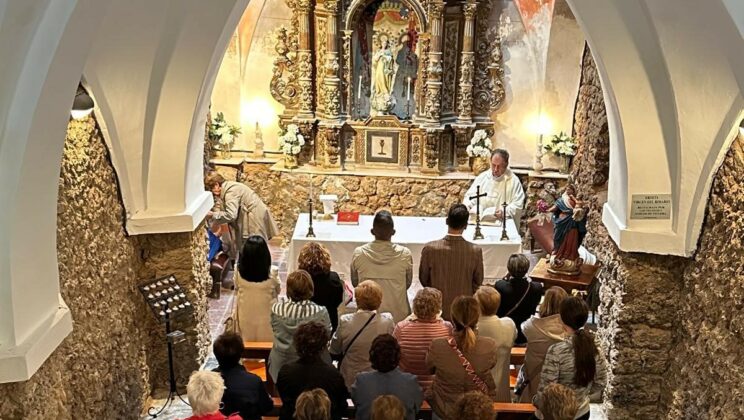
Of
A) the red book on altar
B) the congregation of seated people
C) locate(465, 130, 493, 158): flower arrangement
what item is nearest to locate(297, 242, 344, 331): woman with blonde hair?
the congregation of seated people

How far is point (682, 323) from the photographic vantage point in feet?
18.3

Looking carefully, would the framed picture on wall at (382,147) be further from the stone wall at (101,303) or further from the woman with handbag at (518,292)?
the woman with handbag at (518,292)

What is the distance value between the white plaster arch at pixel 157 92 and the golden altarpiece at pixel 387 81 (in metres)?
5.15

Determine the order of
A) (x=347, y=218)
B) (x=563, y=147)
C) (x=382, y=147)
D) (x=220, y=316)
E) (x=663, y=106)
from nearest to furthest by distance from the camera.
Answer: (x=663, y=106), (x=220, y=316), (x=347, y=218), (x=563, y=147), (x=382, y=147)

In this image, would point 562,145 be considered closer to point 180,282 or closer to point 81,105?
point 180,282

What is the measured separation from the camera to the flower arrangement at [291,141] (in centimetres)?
1128

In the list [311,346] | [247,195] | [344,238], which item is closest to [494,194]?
[344,238]

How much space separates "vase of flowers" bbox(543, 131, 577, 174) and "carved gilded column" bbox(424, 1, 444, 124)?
63.3 inches

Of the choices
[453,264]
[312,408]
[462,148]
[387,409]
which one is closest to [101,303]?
[312,408]

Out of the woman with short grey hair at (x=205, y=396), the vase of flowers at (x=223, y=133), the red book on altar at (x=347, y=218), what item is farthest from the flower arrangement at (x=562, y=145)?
the woman with short grey hair at (x=205, y=396)

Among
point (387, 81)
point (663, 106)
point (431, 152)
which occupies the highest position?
point (387, 81)

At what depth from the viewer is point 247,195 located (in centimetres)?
917

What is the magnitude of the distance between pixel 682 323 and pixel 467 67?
20.2 ft

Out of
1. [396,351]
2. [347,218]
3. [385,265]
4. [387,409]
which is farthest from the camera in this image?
[347,218]
